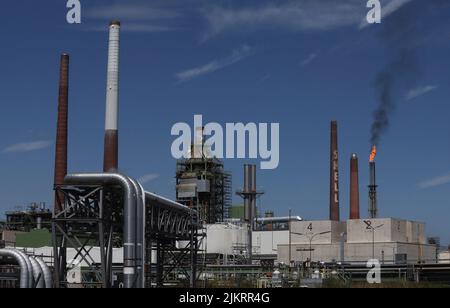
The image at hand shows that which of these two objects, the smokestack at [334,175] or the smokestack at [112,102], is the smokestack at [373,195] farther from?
the smokestack at [112,102]

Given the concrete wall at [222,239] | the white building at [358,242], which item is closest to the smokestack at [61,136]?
the concrete wall at [222,239]

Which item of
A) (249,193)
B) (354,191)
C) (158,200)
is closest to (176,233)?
(158,200)

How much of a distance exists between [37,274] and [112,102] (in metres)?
37.5

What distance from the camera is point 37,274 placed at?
31.8 metres

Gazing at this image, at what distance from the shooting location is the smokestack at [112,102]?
6631 centimetres

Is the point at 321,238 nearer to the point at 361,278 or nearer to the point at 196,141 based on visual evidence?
the point at 361,278

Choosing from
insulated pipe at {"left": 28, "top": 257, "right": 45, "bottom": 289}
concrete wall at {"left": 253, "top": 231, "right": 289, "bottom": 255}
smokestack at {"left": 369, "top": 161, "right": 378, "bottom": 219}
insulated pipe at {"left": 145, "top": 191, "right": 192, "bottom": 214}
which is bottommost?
insulated pipe at {"left": 28, "top": 257, "right": 45, "bottom": 289}

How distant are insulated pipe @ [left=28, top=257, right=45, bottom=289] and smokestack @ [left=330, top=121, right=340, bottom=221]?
215 ft

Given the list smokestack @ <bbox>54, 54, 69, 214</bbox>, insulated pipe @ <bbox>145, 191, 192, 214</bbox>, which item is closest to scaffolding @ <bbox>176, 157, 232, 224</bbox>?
smokestack @ <bbox>54, 54, 69, 214</bbox>

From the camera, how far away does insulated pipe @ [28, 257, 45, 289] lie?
3175 cm

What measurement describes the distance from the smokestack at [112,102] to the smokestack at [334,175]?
1429 inches

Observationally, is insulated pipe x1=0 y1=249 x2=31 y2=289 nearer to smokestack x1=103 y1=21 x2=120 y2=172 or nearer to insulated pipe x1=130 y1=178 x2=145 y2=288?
insulated pipe x1=130 y1=178 x2=145 y2=288
